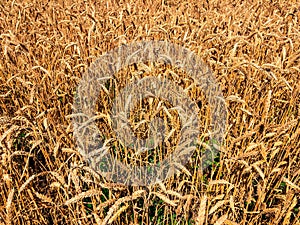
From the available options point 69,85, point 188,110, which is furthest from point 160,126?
point 69,85

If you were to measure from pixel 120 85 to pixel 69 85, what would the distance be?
479mm

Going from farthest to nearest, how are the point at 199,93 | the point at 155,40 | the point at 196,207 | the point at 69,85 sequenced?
the point at 155,40 → the point at 199,93 → the point at 69,85 → the point at 196,207

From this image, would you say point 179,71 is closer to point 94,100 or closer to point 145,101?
point 145,101

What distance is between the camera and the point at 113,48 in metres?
3.13

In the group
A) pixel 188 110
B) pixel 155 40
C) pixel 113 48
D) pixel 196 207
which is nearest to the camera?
pixel 196 207

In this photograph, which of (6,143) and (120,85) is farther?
(120,85)

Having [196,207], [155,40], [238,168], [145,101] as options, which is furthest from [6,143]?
[155,40]

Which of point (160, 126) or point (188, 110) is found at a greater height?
point (188, 110)

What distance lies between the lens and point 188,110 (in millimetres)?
2416

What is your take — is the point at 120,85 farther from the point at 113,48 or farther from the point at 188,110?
the point at 188,110

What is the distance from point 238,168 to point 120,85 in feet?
5.27

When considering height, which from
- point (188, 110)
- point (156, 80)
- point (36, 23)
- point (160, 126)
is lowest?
point (160, 126)

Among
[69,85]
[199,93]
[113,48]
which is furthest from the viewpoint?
[113,48]

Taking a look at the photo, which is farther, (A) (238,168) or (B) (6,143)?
(A) (238,168)
